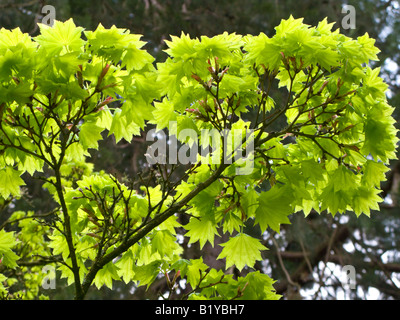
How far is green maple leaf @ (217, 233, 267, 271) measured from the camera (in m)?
1.85

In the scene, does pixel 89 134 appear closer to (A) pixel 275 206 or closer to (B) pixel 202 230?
(B) pixel 202 230

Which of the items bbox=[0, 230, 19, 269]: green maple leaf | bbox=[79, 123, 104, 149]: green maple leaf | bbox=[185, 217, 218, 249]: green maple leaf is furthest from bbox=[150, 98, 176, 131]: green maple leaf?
bbox=[0, 230, 19, 269]: green maple leaf

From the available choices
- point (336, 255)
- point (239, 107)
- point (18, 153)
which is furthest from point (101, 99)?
point (336, 255)

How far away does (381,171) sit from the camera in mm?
1944

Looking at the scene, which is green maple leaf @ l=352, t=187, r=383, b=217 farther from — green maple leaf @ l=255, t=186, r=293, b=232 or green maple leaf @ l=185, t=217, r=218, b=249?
green maple leaf @ l=185, t=217, r=218, b=249

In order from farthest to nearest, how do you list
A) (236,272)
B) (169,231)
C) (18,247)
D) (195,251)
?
(195,251), (236,272), (18,247), (169,231)

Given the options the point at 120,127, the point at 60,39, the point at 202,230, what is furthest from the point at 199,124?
the point at 60,39

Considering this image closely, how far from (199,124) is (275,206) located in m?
0.47

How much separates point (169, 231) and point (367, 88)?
0.98 meters

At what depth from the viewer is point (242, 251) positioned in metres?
1.86

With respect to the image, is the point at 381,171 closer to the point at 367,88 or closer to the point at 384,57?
the point at 367,88

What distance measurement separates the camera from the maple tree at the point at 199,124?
1.66 metres
